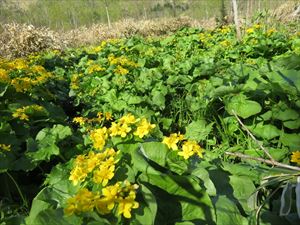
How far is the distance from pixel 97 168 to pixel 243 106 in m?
1.46

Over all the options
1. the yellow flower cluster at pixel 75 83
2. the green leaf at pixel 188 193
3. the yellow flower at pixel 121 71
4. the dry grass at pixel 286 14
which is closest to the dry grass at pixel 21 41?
the yellow flower cluster at pixel 75 83

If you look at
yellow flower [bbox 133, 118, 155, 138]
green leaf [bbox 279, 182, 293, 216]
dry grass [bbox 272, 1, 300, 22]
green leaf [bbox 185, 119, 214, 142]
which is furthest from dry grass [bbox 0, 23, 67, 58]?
green leaf [bbox 279, 182, 293, 216]

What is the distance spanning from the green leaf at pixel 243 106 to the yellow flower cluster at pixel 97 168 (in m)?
1.33

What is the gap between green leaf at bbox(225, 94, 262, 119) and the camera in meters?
2.38

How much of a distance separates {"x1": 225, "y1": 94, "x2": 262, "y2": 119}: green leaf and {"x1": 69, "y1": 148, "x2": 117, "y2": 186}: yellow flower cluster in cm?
133

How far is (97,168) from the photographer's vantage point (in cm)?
131

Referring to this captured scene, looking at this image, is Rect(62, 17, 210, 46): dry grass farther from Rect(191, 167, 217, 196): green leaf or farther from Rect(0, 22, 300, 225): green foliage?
Rect(191, 167, 217, 196): green leaf

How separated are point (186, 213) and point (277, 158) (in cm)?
97

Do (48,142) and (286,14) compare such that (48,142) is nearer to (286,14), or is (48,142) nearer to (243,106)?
(243,106)

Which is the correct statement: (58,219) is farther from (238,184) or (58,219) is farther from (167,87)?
(167,87)

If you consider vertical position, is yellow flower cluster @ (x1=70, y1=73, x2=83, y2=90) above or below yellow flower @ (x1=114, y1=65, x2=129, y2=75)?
below

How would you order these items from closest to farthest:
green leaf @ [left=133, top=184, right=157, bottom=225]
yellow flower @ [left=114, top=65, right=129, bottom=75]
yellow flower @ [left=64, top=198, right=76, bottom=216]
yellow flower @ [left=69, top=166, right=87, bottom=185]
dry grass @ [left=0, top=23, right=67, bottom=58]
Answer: yellow flower @ [left=64, top=198, right=76, bottom=216] → green leaf @ [left=133, top=184, right=157, bottom=225] → yellow flower @ [left=69, top=166, right=87, bottom=185] → yellow flower @ [left=114, top=65, right=129, bottom=75] → dry grass @ [left=0, top=23, right=67, bottom=58]

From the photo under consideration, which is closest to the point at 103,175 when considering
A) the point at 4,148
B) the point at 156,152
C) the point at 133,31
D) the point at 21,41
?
the point at 156,152

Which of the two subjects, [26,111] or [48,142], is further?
[26,111]
